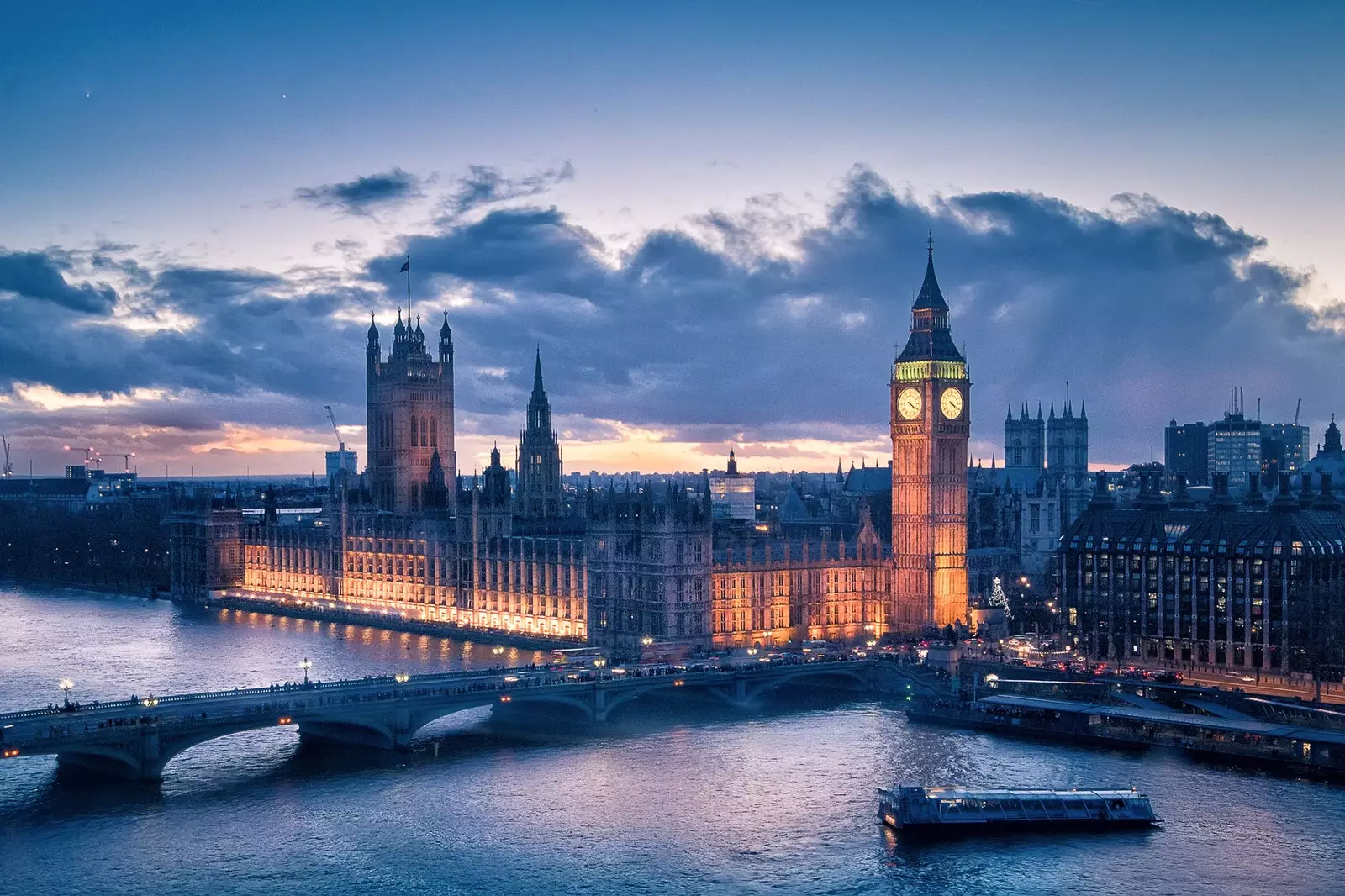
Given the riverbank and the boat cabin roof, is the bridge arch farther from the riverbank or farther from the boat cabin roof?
the boat cabin roof

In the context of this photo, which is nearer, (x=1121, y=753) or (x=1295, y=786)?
(x=1295, y=786)

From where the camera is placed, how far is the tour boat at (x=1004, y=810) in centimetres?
7975

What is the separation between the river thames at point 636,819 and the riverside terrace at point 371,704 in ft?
6.22

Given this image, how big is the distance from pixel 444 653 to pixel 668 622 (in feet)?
81.0

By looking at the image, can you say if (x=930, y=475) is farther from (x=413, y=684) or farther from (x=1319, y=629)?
(x=413, y=684)

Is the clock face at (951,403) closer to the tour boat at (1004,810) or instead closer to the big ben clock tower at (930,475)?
the big ben clock tower at (930,475)

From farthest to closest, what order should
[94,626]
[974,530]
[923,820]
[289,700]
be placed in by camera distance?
1. [974,530]
2. [94,626]
3. [289,700]
4. [923,820]

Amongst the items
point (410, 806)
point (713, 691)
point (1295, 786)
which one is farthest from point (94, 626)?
point (1295, 786)

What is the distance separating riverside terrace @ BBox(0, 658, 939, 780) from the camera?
278ft

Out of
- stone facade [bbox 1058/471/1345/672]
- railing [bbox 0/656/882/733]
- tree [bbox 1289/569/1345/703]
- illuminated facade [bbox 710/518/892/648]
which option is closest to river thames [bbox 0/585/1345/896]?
railing [bbox 0/656/882/733]

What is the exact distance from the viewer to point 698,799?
84938 millimetres

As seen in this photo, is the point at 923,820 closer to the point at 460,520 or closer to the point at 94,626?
the point at 460,520

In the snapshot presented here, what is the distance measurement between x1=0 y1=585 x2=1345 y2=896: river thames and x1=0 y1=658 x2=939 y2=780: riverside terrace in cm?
190

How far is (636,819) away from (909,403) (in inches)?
2778
